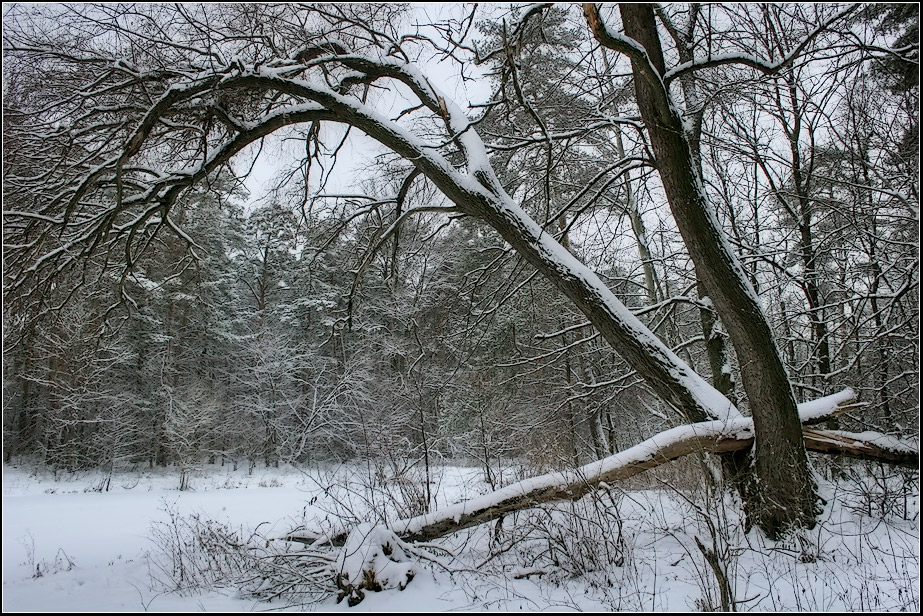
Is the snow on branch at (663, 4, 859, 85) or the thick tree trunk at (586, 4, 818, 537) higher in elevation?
the snow on branch at (663, 4, 859, 85)

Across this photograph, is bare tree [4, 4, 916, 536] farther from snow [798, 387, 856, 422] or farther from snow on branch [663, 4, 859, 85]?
snow [798, 387, 856, 422]

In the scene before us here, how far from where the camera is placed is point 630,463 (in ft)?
14.5

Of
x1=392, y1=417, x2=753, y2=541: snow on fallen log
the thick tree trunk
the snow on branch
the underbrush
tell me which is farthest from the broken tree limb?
the snow on branch

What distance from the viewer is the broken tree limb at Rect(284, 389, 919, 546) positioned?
4.31m

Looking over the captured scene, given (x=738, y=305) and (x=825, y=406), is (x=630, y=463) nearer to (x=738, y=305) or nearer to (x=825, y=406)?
(x=738, y=305)

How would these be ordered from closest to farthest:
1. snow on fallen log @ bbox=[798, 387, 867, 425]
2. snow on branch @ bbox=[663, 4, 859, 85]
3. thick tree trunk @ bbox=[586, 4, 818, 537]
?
1. snow on branch @ bbox=[663, 4, 859, 85]
2. thick tree trunk @ bbox=[586, 4, 818, 537]
3. snow on fallen log @ bbox=[798, 387, 867, 425]

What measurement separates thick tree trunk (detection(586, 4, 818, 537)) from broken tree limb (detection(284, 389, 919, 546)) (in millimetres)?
356

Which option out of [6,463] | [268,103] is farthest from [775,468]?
[6,463]

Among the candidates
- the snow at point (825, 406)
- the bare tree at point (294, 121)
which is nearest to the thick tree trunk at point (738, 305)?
the bare tree at point (294, 121)

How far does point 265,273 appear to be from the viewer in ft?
63.1

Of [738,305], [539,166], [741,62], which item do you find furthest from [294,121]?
[738,305]

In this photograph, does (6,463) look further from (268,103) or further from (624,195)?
(624,195)

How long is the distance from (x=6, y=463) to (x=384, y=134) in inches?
954

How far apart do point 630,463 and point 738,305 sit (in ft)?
5.87
